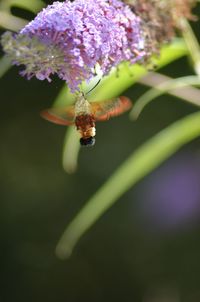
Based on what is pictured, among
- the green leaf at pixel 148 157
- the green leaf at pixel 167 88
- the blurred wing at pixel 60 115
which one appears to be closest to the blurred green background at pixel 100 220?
the green leaf at pixel 148 157

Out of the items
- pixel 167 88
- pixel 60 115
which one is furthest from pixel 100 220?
pixel 60 115

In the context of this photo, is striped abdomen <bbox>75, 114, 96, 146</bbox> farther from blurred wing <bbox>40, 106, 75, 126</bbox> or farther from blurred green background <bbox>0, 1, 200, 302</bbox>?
blurred green background <bbox>0, 1, 200, 302</bbox>

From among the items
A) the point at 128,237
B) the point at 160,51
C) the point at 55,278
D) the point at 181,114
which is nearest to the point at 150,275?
the point at 128,237

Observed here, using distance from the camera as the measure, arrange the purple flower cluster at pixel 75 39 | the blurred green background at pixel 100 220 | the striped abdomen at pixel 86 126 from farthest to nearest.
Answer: the blurred green background at pixel 100 220 → the striped abdomen at pixel 86 126 → the purple flower cluster at pixel 75 39

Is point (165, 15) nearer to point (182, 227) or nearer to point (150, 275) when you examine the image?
point (182, 227)

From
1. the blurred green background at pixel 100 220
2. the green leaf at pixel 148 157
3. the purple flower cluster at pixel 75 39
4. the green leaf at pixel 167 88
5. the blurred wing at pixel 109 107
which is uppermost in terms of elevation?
the purple flower cluster at pixel 75 39

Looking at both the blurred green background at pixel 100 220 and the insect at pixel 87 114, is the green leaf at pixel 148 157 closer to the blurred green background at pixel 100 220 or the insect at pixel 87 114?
the insect at pixel 87 114
